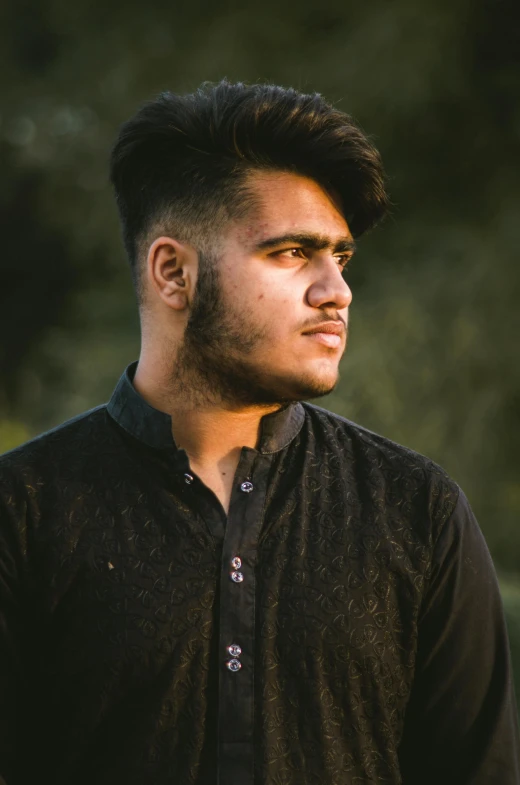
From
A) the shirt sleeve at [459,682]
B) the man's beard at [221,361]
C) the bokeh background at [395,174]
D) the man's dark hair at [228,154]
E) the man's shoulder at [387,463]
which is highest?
the bokeh background at [395,174]

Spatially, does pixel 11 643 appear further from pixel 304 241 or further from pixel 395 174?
pixel 395 174

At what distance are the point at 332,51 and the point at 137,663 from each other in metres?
4.58

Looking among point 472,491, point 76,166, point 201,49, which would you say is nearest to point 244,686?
point 472,491

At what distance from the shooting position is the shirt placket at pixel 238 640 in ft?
6.03

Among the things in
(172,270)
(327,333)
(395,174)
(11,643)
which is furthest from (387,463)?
(395,174)

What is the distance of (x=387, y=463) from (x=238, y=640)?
18.3 inches

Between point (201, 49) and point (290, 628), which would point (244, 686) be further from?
point (201, 49)

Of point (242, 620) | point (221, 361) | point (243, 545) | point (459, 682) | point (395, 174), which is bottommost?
point (459, 682)

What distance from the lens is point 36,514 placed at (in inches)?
77.2

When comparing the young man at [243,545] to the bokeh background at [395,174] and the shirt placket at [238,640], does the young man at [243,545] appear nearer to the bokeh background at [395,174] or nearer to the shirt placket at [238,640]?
the shirt placket at [238,640]

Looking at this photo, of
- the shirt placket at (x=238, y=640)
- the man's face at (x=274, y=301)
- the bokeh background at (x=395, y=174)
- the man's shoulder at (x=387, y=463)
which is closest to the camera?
the shirt placket at (x=238, y=640)

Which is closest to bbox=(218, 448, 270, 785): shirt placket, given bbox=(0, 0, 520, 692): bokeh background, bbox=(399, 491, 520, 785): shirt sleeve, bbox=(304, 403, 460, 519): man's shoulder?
bbox=(304, 403, 460, 519): man's shoulder

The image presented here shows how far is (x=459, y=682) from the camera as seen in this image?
79.1 inches

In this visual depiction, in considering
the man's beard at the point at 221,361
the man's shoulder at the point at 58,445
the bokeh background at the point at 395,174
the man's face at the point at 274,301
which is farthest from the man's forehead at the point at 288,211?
the bokeh background at the point at 395,174
